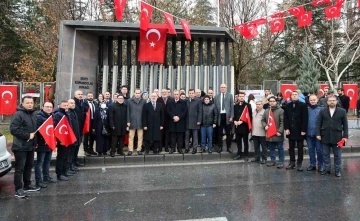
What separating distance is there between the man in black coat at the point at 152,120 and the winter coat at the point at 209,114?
1151 mm

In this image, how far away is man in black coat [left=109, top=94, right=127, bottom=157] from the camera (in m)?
8.94

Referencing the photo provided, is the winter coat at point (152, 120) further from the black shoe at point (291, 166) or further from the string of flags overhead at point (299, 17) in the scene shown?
the string of flags overhead at point (299, 17)

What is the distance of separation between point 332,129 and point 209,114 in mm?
3195

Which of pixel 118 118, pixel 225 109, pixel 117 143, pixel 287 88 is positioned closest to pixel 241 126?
pixel 225 109

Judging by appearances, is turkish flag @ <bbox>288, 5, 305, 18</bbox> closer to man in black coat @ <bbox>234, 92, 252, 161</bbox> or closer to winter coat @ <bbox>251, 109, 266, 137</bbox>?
man in black coat @ <bbox>234, 92, 252, 161</bbox>

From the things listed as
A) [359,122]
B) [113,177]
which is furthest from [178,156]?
[359,122]

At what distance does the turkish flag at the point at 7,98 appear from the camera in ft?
58.3

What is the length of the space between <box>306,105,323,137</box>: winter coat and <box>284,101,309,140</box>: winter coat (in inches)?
4.1

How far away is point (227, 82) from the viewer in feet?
38.3

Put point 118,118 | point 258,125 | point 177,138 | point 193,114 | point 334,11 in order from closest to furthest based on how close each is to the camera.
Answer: point 258,125 < point 118,118 < point 193,114 < point 177,138 < point 334,11

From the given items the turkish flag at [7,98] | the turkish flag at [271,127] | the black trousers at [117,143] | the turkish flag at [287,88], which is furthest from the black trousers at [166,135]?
the turkish flag at [287,88]

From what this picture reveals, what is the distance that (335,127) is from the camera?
7.30m

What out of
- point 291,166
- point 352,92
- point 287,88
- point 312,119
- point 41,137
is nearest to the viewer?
point 41,137

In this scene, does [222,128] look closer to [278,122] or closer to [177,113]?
[177,113]
